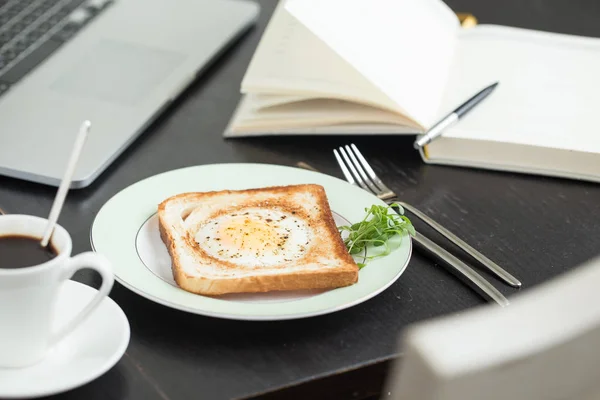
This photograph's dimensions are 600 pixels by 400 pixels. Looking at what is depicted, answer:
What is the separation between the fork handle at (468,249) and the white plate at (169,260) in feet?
0.19

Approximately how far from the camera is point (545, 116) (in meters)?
1.20

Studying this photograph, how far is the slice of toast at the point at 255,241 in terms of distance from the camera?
83cm

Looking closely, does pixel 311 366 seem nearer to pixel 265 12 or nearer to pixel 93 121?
pixel 93 121

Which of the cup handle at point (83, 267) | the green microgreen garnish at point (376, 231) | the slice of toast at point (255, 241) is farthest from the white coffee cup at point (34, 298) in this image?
the green microgreen garnish at point (376, 231)

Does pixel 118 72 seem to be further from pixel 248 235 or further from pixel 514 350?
pixel 514 350

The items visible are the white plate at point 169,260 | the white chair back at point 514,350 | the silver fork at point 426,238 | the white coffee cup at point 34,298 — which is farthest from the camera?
the silver fork at point 426,238

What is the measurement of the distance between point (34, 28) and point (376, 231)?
746 mm

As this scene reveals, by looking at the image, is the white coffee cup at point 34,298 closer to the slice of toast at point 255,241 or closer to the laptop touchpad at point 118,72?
the slice of toast at point 255,241

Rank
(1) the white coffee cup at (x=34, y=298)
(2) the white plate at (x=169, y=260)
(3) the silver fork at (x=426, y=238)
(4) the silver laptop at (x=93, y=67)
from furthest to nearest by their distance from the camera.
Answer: (4) the silver laptop at (x=93, y=67) → (3) the silver fork at (x=426, y=238) → (2) the white plate at (x=169, y=260) → (1) the white coffee cup at (x=34, y=298)

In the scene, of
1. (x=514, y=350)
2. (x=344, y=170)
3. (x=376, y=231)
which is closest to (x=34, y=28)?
(x=344, y=170)

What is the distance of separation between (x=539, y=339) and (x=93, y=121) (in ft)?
2.73

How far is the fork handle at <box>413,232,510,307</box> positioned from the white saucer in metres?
0.35

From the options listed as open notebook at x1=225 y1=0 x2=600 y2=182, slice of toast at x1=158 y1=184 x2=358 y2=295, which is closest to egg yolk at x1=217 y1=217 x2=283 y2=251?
slice of toast at x1=158 y1=184 x2=358 y2=295

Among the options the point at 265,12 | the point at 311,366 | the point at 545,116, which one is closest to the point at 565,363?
the point at 311,366
